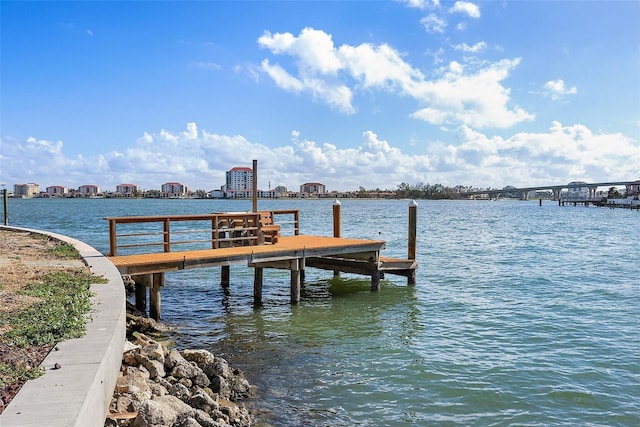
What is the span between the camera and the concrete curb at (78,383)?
422 centimetres

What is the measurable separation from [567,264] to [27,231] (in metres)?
24.8

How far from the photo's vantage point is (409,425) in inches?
317

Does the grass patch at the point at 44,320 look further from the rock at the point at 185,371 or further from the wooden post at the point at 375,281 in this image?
the wooden post at the point at 375,281

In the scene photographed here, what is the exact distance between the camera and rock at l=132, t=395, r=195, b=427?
19.0 ft

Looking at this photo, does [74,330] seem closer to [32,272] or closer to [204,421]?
[204,421]

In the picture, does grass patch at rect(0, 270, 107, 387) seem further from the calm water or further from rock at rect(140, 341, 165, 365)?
the calm water

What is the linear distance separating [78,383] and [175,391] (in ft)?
9.34

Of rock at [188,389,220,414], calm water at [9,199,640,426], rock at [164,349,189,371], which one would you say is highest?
rock at [164,349,189,371]

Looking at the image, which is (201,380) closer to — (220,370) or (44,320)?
(220,370)

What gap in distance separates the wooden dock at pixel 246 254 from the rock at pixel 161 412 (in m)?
6.18

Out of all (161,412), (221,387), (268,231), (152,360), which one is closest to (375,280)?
(268,231)

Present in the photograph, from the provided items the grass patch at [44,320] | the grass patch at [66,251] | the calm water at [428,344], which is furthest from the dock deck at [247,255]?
the grass patch at [44,320]

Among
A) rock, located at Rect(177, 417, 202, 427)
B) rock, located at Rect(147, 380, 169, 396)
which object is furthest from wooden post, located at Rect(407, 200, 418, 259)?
rock, located at Rect(177, 417, 202, 427)

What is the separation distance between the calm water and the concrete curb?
9.02 feet
